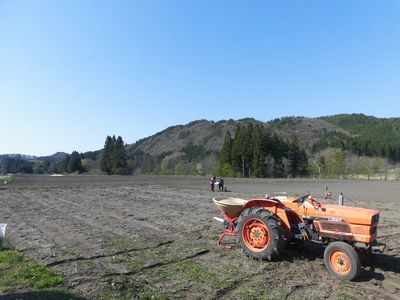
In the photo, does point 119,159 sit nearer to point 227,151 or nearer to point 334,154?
point 227,151

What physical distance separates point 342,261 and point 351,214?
2.76 feet

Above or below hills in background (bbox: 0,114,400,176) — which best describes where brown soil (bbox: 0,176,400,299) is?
below

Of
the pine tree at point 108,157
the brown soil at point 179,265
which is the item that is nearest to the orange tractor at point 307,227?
the brown soil at point 179,265

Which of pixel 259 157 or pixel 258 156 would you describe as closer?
pixel 258 156

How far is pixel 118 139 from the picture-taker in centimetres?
10050

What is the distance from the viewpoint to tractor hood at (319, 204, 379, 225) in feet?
21.7

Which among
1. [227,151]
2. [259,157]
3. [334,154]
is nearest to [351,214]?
[259,157]

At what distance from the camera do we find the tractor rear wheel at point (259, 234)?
7312 mm

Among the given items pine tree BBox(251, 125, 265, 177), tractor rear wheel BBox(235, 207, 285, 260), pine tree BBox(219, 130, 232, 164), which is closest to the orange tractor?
tractor rear wheel BBox(235, 207, 285, 260)

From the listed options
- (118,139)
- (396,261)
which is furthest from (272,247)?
(118,139)

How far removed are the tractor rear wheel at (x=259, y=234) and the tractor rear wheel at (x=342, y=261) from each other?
0.98m

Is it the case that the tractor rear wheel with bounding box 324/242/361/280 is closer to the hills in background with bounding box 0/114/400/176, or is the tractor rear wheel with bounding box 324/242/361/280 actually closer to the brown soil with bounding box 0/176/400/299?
the brown soil with bounding box 0/176/400/299

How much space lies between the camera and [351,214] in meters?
6.78

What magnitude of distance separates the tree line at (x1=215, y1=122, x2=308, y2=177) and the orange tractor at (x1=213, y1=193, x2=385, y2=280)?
236 ft
